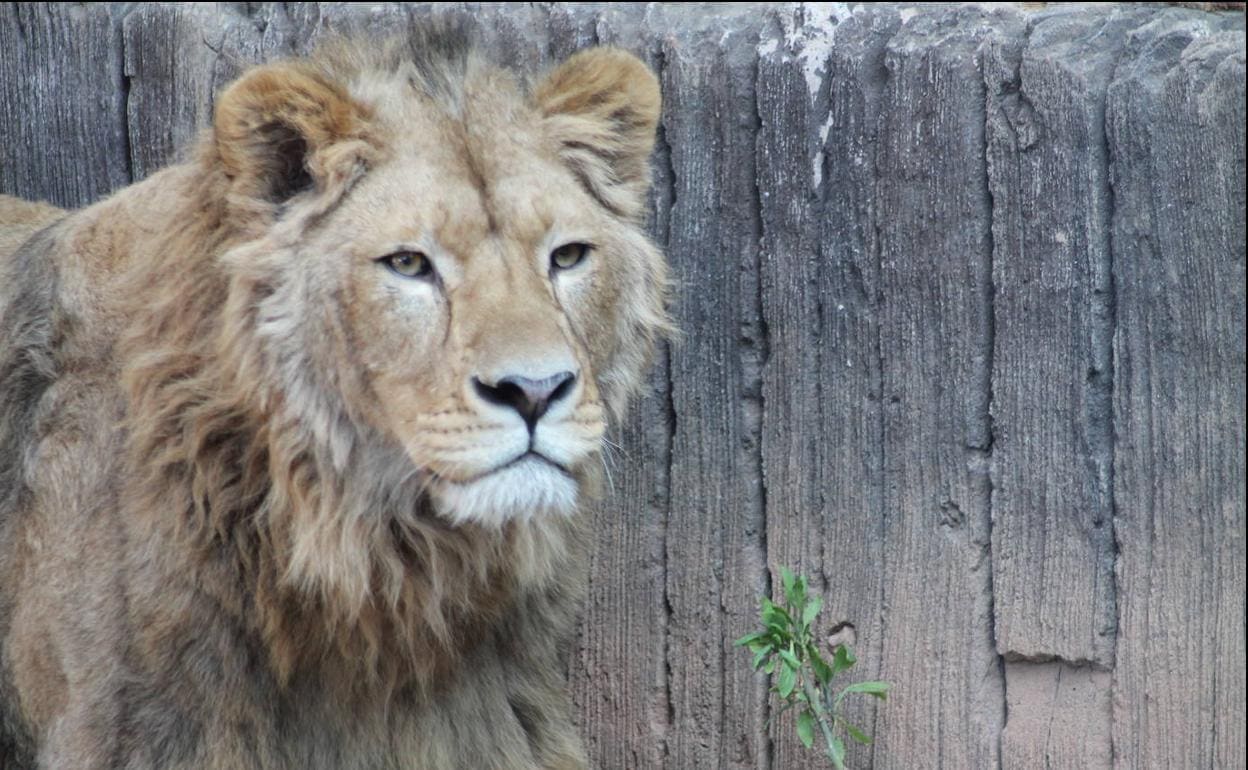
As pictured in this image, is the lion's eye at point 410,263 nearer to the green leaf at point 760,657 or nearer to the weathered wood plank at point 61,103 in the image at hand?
the green leaf at point 760,657

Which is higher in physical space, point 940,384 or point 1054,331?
point 1054,331

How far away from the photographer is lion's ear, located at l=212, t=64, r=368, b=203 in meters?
3.07

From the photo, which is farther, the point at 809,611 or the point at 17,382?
the point at 809,611

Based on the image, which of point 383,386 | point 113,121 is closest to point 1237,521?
point 383,386

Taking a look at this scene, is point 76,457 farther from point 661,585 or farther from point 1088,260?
point 1088,260

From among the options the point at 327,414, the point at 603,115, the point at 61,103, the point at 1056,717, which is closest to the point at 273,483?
the point at 327,414

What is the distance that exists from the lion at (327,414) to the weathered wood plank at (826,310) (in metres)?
0.56

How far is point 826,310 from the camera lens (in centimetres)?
390

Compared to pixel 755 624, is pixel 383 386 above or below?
above

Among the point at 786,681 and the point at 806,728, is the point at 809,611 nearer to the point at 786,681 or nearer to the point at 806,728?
the point at 786,681

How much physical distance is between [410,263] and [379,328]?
0.14 metres

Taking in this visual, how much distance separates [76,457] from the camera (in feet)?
11.0

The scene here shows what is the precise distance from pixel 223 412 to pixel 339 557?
1.21 ft

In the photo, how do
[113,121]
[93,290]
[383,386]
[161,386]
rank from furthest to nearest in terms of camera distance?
[113,121] < [93,290] < [161,386] < [383,386]
